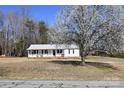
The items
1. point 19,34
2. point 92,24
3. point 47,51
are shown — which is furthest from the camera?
point 47,51

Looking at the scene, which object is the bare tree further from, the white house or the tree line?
the white house

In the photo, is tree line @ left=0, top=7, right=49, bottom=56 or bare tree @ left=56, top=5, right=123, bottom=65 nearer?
bare tree @ left=56, top=5, right=123, bottom=65

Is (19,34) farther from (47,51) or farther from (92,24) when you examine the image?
(92,24)

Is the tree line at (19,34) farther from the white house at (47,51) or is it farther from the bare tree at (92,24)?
the bare tree at (92,24)

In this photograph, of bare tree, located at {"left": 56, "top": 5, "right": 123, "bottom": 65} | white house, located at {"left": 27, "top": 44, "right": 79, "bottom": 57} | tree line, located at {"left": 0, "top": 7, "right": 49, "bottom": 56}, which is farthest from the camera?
white house, located at {"left": 27, "top": 44, "right": 79, "bottom": 57}

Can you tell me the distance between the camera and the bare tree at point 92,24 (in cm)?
1396

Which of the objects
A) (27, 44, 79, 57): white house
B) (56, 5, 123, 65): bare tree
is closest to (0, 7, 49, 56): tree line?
(27, 44, 79, 57): white house

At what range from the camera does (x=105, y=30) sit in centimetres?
1408

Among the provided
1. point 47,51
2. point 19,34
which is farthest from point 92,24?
point 47,51

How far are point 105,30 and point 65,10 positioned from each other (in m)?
2.18

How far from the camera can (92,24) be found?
14.1m

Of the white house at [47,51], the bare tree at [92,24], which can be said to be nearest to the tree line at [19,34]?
the white house at [47,51]

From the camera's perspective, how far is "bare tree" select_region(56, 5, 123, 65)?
13961 mm
